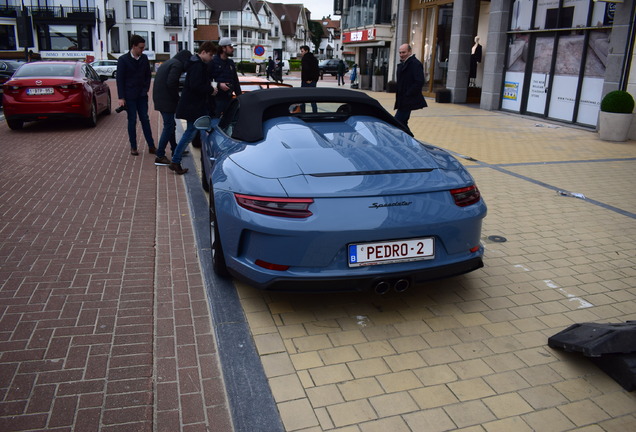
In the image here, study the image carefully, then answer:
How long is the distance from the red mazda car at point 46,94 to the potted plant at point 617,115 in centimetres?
1130

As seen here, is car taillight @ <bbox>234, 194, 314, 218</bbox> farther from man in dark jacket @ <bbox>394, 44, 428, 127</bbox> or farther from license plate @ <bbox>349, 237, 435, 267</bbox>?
man in dark jacket @ <bbox>394, 44, 428, 127</bbox>

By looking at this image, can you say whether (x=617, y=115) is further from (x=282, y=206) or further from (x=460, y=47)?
(x=282, y=206)

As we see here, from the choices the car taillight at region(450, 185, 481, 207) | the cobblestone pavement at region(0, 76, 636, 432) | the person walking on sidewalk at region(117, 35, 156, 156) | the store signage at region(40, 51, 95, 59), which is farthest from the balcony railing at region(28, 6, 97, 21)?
the car taillight at region(450, 185, 481, 207)

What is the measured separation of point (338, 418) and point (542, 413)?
1.01 m

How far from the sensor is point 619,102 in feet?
37.8

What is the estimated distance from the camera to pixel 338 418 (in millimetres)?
2600

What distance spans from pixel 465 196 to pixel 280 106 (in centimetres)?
175

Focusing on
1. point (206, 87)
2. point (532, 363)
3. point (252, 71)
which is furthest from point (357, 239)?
point (252, 71)

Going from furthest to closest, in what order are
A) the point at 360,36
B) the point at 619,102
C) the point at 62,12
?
the point at 62,12, the point at 360,36, the point at 619,102

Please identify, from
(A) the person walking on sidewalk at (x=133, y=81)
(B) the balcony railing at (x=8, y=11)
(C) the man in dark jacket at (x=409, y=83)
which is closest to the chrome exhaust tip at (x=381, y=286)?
(C) the man in dark jacket at (x=409, y=83)

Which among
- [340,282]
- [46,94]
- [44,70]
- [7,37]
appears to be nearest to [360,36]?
[44,70]

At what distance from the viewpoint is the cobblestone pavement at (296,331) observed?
265 cm

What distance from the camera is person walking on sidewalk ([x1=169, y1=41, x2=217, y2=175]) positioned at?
745 centimetres

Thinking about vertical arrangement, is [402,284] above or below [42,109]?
below
